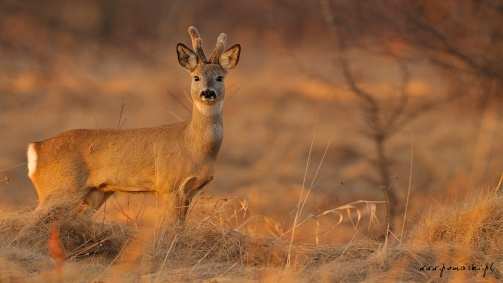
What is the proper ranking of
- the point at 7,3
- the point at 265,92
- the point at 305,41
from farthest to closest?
the point at 7,3 → the point at 305,41 → the point at 265,92

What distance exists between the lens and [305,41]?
25.2m

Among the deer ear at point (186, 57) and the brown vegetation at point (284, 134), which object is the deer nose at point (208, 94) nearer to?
the deer ear at point (186, 57)

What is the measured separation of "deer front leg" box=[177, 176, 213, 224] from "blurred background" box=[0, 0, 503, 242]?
827mm

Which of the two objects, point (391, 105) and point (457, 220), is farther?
point (391, 105)

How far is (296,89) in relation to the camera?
73.6ft

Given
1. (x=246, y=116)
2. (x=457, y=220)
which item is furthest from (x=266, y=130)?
(x=457, y=220)

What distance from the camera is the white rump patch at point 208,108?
860cm

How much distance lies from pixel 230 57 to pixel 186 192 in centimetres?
125

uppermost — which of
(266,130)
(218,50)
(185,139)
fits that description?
(218,50)

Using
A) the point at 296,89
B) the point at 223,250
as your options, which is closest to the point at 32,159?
the point at 223,250

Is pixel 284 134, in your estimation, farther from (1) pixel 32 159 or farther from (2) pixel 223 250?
(2) pixel 223 250

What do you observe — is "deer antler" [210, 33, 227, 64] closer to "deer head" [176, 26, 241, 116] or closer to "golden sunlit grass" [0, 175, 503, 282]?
"deer head" [176, 26, 241, 116]

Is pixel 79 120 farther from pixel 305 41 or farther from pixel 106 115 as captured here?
pixel 305 41

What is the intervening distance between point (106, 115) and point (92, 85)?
3.20m
